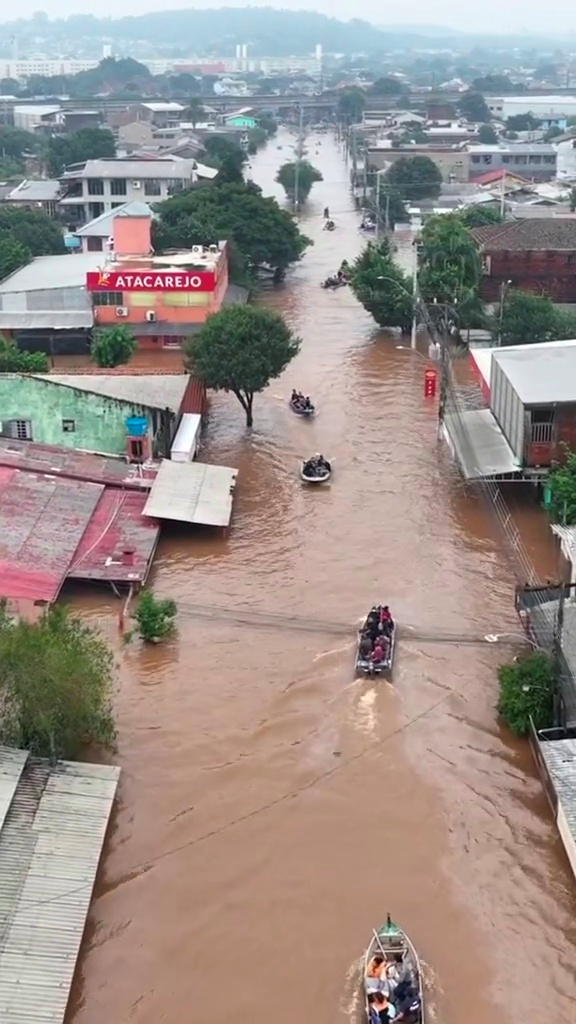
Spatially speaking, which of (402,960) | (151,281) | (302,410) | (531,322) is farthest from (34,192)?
(402,960)

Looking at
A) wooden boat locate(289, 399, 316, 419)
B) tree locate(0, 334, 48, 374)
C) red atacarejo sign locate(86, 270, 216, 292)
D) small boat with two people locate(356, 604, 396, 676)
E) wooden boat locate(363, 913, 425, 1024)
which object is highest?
red atacarejo sign locate(86, 270, 216, 292)

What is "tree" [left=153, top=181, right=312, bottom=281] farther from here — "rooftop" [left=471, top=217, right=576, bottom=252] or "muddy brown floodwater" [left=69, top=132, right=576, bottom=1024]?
"muddy brown floodwater" [left=69, top=132, right=576, bottom=1024]

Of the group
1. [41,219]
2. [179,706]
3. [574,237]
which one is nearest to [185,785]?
[179,706]

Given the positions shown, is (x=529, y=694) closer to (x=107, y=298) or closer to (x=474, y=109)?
(x=107, y=298)

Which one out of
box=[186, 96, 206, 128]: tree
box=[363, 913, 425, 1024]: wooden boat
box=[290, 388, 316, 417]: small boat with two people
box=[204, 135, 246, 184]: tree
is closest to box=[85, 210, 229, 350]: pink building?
box=[290, 388, 316, 417]: small boat with two people

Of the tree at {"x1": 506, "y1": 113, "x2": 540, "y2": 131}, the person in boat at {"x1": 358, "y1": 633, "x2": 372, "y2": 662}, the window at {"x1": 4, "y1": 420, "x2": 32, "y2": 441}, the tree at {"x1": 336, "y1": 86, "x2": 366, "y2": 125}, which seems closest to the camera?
the person in boat at {"x1": 358, "y1": 633, "x2": 372, "y2": 662}

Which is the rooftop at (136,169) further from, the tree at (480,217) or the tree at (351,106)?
the tree at (351,106)

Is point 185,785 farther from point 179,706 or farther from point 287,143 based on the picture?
point 287,143

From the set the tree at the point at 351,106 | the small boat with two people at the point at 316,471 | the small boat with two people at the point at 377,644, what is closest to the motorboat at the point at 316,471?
the small boat with two people at the point at 316,471

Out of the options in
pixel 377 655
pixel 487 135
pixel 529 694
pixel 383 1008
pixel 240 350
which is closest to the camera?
pixel 383 1008
